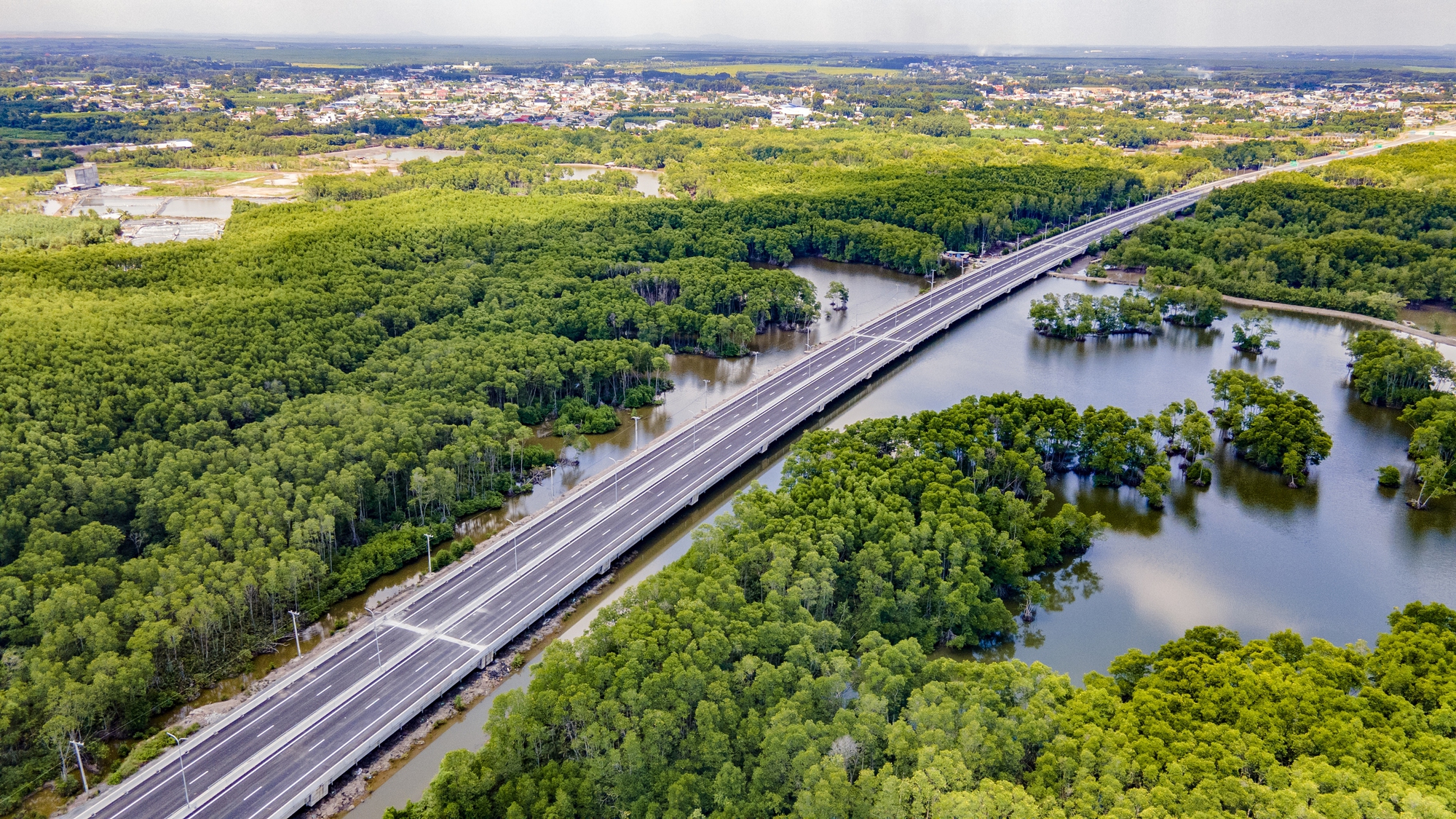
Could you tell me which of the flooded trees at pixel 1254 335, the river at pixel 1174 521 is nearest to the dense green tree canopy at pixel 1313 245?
the river at pixel 1174 521

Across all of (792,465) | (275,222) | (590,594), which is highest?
(275,222)

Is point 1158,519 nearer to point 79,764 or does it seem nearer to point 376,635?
point 376,635

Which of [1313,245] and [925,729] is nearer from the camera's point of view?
[925,729]

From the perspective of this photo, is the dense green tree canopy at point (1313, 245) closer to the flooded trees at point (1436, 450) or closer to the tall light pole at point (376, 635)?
the flooded trees at point (1436, 450)

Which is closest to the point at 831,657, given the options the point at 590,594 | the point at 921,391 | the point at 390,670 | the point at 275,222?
the point at 590,594

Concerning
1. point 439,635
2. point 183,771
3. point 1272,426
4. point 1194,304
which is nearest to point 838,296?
point 1194,304

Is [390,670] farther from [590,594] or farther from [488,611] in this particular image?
[590,594]
